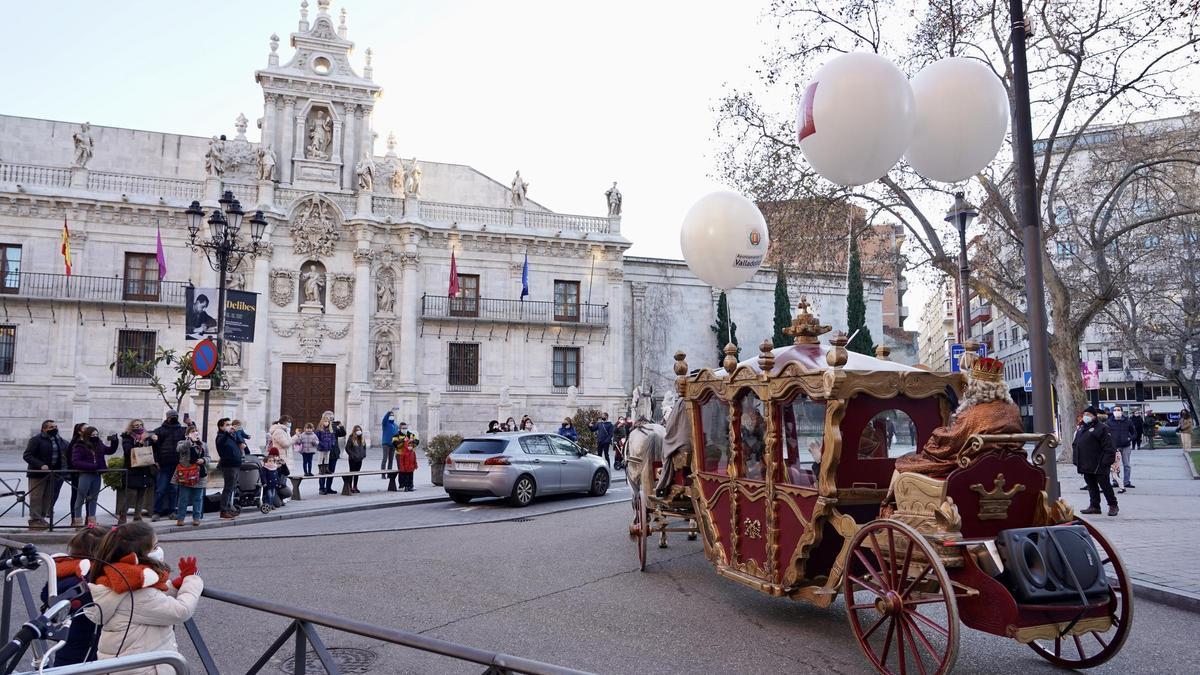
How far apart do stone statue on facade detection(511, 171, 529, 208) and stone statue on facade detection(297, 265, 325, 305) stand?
9.47 meters

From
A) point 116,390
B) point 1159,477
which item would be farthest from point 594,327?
point 1159,477

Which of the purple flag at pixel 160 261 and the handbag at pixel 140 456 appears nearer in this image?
the handbag at pixel 140 456

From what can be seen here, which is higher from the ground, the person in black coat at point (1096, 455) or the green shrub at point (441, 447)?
the person in black coat at point (1096, 455)

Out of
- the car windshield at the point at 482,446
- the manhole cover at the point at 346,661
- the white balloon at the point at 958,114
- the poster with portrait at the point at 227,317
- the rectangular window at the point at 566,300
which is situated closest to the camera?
the manhole cover at the point at 346,661

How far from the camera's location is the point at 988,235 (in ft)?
81.2

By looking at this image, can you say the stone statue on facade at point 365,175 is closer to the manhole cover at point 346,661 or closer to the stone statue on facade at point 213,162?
the stone statue on facade at point 213,162

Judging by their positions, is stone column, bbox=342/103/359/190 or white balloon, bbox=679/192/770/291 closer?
white balloon, bbox=679/192/770/291

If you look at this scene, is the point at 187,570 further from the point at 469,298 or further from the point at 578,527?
the point at 469,298

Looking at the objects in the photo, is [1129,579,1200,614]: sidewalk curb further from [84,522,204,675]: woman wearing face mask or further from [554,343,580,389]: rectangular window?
[554,343,580,389]: rectangular window

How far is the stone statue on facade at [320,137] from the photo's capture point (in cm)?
3394

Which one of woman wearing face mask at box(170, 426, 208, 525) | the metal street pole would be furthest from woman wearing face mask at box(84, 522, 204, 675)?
woman wearing face mask at box(170, 426, 208, 525)

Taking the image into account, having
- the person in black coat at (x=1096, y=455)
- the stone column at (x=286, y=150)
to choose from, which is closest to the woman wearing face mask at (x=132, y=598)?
the person in black coat at (x=1096, y=455)

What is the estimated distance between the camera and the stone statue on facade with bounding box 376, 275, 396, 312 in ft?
111

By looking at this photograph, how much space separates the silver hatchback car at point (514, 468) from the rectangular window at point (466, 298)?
63.5 feet
